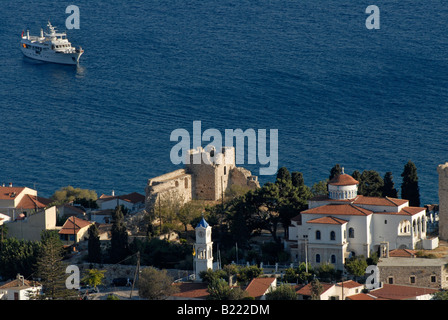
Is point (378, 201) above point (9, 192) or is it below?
below

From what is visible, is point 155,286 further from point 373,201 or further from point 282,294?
point 373,201

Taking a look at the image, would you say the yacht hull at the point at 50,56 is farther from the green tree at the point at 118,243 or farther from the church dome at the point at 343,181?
the church dome at the point at 343,181

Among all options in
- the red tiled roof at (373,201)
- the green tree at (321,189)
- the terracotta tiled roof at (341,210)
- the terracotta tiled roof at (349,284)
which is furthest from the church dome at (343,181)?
the terracotta tiled roof at (349,284)

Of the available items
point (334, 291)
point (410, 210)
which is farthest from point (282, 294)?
point (410, 210)

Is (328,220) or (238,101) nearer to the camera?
(328,220)

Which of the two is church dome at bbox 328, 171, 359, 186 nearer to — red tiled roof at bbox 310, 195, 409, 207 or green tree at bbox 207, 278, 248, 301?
red tiled roof at bbox 310, 195, 409, 207

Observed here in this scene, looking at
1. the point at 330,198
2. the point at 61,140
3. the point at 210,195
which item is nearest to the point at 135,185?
the point at 61,140

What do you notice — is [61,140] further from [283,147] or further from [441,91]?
[441,91]
